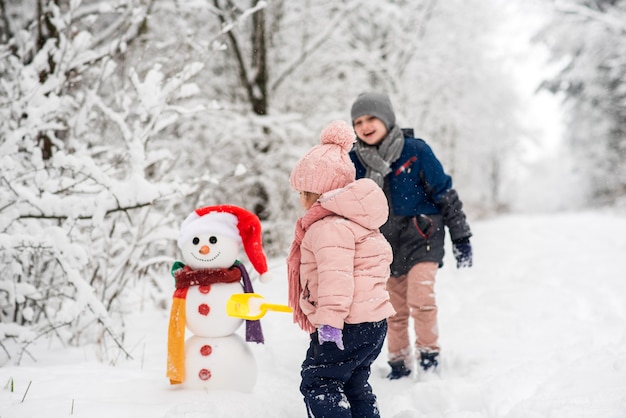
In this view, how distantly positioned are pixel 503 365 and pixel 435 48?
9.99 m

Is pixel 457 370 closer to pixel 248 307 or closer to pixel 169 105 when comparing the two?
pixel 248 307

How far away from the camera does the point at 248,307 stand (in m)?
2.48

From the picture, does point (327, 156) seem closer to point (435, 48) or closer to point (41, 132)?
point (41, 132)

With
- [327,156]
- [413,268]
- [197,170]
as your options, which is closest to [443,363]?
[413,268]

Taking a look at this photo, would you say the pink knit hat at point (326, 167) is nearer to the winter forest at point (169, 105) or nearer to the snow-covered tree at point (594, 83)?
the winter forest at point (169, 105)

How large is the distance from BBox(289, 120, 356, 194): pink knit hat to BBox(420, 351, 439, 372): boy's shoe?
138 cm

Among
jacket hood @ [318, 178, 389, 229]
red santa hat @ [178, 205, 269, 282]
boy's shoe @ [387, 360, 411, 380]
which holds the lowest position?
boy's shoe @ [387, 360, 411, 380]

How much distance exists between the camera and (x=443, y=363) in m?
3.47

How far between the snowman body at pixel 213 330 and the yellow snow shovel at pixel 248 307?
178 mm

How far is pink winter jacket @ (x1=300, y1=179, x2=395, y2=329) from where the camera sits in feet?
7.11


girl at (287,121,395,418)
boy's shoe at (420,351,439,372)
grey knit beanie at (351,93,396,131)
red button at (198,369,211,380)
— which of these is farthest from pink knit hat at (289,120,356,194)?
boy's shoe at (420,351,439,372)

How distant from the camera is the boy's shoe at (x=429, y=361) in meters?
3.24

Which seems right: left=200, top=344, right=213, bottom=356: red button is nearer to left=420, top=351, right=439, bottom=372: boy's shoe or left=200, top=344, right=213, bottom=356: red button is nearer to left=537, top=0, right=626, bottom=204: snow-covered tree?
left=420, top=351, right=439, bottom=372: boy's shoe

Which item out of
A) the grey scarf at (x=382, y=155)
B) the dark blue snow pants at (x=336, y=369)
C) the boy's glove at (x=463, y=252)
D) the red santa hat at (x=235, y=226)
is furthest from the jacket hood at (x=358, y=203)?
the boy's glove at (x=463, y=252)
